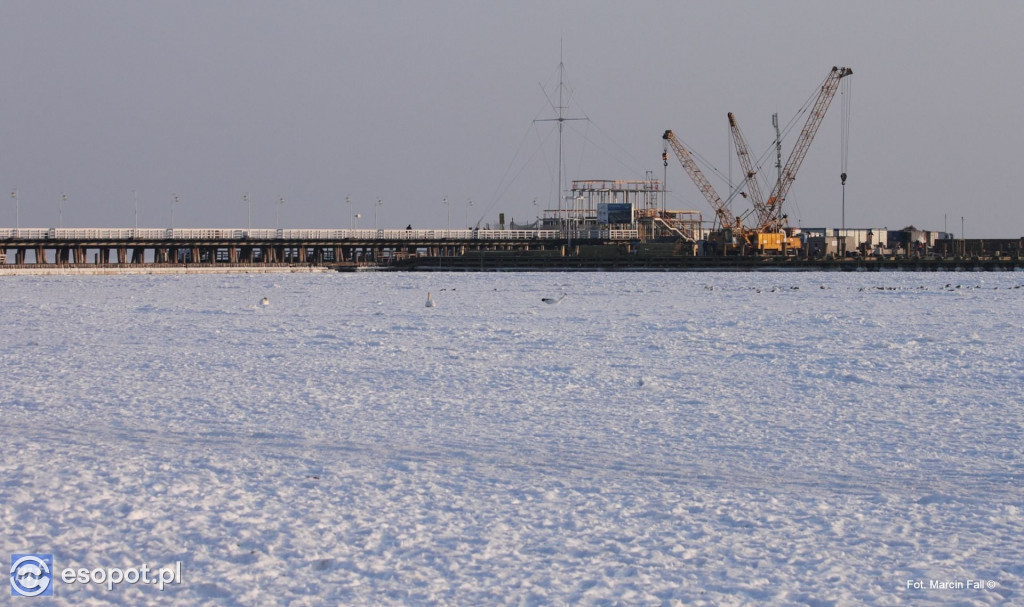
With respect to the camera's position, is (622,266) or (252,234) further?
(252,234)

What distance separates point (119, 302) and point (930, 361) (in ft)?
117

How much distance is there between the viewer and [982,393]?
16844mm

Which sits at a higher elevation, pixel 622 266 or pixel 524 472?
pixel 622 266

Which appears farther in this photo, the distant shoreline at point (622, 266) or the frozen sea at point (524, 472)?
the distant shoreline at point (622, 266)

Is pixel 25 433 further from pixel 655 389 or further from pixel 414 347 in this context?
pixel 414 347

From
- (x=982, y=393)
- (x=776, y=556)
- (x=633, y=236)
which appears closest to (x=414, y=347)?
(x=982, y=393)

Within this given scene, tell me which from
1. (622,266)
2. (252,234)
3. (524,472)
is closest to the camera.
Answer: (524,472)

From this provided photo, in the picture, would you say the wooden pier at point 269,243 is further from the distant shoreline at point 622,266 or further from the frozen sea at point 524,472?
the frozen sea at point 524,472

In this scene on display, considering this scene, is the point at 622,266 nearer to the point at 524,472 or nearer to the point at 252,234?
the point at 252,234

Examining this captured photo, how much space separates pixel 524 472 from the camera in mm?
11531

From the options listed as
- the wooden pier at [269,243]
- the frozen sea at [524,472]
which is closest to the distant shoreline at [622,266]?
the wooden pier at [269,243]

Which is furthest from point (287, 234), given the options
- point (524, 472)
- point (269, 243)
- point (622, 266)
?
point (524, 472)

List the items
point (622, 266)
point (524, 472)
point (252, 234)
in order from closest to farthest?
point (524, 472) → point (622, 266) → point (252, 234)

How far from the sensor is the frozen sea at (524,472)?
326 inches
